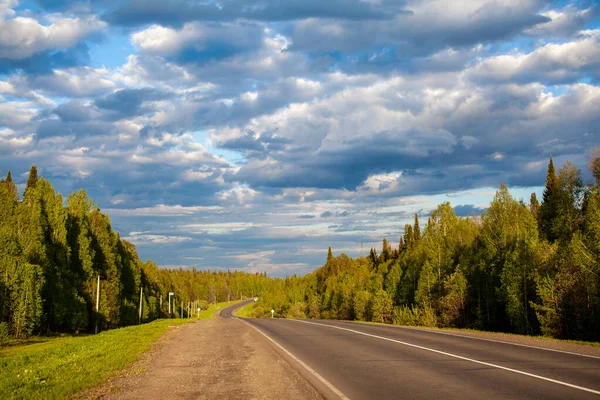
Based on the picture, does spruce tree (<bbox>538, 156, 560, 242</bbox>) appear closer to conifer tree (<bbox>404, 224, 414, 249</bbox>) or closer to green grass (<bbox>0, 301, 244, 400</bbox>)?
conifer tree (<bbox>404, 224, 414, 249</bbox>)

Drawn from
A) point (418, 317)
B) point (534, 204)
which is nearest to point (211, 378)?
point (418, 317)

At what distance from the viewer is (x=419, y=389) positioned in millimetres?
9836

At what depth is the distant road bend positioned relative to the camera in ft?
31.1

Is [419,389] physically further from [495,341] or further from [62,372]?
[495,341]

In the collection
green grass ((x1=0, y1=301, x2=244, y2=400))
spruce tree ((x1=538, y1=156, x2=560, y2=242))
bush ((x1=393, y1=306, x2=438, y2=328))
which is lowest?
bush ((x1=393, y1=306, x2=438, y2=328))

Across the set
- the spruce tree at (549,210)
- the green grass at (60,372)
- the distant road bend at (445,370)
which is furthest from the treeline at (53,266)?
the spruce tree at (549,210)

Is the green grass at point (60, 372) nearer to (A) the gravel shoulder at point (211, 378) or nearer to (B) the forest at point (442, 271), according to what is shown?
(A) the gravel shoulder at point (211, 378)

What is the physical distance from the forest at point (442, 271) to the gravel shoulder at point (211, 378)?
15.3 meters

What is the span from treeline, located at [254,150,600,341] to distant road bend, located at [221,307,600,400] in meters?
7.81

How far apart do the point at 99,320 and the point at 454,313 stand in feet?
124

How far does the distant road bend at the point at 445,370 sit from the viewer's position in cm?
947

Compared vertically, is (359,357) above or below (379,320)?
above

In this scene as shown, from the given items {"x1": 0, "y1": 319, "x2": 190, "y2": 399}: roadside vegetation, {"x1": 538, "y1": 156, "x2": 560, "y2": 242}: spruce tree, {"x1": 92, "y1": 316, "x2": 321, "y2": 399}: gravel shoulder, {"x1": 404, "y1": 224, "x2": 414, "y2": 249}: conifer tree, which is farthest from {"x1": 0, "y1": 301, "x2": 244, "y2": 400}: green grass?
{"x1": 404, "y1": 224, "x2": 414, "y2": 249}: conifer tree

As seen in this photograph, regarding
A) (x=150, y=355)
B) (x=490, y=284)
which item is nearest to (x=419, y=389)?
(x=150, y=355)
